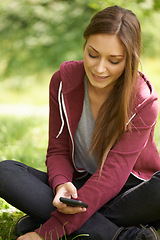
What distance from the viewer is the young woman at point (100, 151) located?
2.13 m

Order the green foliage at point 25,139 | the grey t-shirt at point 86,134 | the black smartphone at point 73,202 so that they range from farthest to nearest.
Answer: the green foliage at point 25,139
the grey t-shirt at point 86,134
the black smartphone at point 73,202

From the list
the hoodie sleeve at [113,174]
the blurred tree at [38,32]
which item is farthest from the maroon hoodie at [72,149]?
the blurred tree at [38,32]

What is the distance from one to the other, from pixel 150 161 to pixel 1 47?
7.58 m

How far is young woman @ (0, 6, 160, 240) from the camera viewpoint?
2.13 m

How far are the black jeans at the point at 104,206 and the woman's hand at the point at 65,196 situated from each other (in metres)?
0.12

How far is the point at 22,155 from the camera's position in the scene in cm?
364

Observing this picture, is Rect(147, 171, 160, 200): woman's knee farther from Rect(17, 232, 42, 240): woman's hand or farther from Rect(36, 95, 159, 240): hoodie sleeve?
Rect(17, 232, 42, 240): woman's hand

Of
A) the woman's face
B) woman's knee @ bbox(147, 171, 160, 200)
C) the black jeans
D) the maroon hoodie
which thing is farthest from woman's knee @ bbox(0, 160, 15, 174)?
woman's knee @ bbox(147, 171, 160, 200)

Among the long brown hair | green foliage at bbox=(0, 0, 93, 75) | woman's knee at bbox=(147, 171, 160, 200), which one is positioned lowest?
green foliage at bbox=(0, 0, 93, 75)

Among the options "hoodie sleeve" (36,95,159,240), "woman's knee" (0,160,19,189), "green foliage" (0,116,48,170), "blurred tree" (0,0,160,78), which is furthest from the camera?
"blurred tree" (0,0,160,78)

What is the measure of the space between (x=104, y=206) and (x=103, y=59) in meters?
0.84

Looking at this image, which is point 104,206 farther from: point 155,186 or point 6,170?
point 6,170

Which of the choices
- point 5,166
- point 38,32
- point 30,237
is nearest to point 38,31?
point 38,32

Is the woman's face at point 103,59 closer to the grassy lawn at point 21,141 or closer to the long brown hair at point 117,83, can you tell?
the long brown hair at point 117,83
